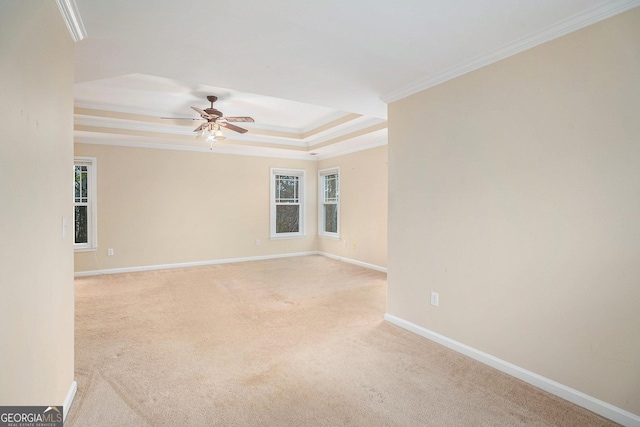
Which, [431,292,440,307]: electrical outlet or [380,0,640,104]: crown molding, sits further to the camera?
[431,292,440,307]: electrical outlet

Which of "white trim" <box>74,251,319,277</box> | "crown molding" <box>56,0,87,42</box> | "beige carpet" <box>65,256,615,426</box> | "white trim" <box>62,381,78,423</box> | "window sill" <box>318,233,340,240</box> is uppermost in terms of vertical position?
"crown molding" <box>56,0,87,42</box>

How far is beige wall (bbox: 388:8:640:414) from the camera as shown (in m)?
1.81

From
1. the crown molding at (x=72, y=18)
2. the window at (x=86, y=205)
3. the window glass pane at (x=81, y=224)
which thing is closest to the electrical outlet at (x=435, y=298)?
the crown molding at (x=72, y=18)

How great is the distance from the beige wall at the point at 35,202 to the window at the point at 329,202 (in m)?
5.29

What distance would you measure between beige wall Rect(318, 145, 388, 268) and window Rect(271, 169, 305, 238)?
858mm

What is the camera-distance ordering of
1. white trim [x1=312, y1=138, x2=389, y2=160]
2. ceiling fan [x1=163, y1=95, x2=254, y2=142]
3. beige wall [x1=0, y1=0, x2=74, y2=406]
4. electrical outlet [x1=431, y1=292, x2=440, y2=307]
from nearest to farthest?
beige wall [x1=0, y1=0, x2=74, y2=406], electrical outlet [x1=431, y1=292, x2=440, y2=307], ceiling fan [x1=163, y1=95, x2=254, y2=142], white trim [x1=312, y1=138, x2=389, y2=160]

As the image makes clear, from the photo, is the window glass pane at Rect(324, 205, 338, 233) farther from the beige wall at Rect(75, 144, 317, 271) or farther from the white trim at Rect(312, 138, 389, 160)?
the white trim at Rect(312, 138, 389, 160)

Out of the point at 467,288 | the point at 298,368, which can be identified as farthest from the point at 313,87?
the point at 298,368

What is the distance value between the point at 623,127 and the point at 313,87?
7.50 feet

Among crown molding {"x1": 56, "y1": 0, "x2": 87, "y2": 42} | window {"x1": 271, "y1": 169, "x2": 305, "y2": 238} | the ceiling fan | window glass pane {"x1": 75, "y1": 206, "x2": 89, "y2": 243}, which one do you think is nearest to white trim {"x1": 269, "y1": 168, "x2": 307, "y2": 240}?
window {"x1": 271, "y1": 169, "x2": 305, "y2": 238}

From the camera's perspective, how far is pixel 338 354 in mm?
2621

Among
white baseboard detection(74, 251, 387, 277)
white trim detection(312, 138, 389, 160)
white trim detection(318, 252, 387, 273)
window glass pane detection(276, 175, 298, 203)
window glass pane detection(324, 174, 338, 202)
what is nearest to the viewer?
white baseboard detection(74, 251, 387, 277)

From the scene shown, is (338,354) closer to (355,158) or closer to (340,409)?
(340,409)

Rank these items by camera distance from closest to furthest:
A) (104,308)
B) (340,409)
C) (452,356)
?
(340,409), (452,356), (104,308)
